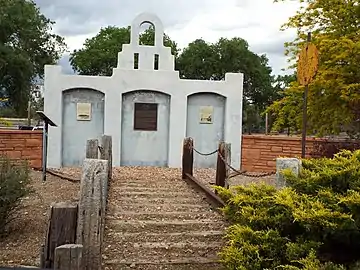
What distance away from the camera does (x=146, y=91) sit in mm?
13727

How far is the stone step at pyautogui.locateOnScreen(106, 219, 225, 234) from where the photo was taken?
6488 millimetres

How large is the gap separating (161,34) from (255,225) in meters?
10.6

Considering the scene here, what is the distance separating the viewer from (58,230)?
4809 mm

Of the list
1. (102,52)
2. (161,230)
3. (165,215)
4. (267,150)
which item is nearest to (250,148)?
(267,150)

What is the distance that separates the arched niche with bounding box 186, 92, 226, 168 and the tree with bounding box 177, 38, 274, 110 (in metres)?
31.1

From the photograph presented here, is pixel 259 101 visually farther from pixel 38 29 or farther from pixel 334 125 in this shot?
pixel 334 125

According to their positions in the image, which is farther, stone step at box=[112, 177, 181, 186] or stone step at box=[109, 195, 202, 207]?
stone step at box=[112, 177, 181, 186]

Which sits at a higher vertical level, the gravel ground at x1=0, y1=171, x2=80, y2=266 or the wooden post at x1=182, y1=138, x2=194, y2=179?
the wooden post at x1=182, y1=138, x2=194, y2=179

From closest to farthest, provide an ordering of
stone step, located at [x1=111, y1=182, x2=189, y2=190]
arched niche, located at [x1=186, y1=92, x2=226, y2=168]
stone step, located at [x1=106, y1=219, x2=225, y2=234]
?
stone step, located at [x1=106, y1=219, x2=225, y2=234] → stone step, located at [x1=111, y1=182, x2=189, y2=190] → arched niche, located at [x1=186, y1=92, x2=226, y2=168]

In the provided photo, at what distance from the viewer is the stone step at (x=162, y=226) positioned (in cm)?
649

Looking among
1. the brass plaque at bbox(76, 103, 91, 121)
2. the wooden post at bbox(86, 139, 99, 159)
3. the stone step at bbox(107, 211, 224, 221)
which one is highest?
the brass plaque at bbox(76, 103, 91, 121)

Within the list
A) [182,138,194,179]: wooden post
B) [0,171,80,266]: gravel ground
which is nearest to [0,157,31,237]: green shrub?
[0,171,80,266]: gravel ground

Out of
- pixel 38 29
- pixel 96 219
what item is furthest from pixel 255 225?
pixel 38 29

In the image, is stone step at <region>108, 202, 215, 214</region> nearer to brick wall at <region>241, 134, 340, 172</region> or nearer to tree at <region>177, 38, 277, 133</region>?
brick wall at <region>241, 134, 340, 172</region>
